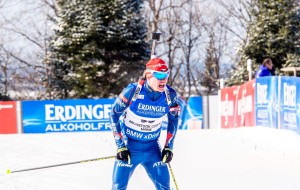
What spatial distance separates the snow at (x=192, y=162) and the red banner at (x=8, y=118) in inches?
327

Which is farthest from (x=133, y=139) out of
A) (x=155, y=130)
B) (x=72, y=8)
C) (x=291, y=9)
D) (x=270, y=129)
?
(x=72, y=8)

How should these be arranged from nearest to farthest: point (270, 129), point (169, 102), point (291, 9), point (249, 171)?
point (169, 102) < point (249, 171) < point (270, 129) < point (291, 9)

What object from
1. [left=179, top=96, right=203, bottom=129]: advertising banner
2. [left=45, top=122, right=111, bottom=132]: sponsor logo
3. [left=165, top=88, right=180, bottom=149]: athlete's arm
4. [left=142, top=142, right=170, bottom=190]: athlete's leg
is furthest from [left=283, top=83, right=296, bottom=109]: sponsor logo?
[left=45, top=122, right=111, bottom=132]: sponsor logo

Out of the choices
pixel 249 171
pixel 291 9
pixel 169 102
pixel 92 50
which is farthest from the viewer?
pixel 92 50

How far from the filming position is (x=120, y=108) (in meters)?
5.71

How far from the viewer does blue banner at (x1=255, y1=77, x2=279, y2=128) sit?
14992 mm

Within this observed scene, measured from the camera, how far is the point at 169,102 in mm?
5828

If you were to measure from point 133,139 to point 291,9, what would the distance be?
2613cm

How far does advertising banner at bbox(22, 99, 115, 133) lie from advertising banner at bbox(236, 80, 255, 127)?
667 centimetres

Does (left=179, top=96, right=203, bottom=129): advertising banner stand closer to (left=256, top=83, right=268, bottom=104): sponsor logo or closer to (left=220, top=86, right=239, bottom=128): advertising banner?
(left=220, top=86, right=239, bottom=128): advertising banner

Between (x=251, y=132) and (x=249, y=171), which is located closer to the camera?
(x=249, y=171)

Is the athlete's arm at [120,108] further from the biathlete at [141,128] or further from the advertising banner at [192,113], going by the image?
the advertising banner at [192,113]

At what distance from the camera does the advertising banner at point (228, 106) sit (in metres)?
20.9

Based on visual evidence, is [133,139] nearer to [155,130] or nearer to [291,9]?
[155,130]
